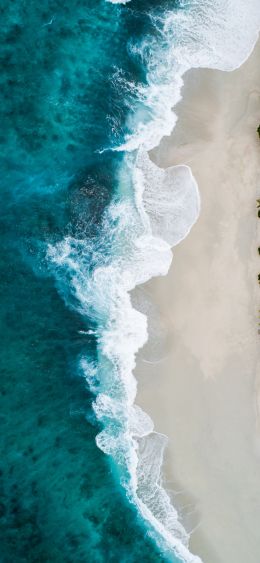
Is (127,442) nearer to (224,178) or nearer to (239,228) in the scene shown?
(239,228)

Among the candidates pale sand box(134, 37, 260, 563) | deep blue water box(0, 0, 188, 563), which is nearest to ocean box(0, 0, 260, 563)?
deep blue water box(0, 0, 188, 563)

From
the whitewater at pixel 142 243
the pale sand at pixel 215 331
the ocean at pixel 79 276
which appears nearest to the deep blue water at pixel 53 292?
the ocean at pixel 79 276

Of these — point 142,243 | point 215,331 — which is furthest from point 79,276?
point 215,331

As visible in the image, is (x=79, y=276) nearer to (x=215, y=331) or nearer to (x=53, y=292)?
(x=53, y=292)

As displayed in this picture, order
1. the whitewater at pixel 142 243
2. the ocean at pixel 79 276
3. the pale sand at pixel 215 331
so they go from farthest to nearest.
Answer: the ocean at pixel 79 276, the whitewater at pixel 142 243, the pale sand at pixel 215 331

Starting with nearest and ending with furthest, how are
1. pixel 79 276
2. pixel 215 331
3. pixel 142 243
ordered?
pixel 215 331 → pixel 142 243 → pixel 79 276

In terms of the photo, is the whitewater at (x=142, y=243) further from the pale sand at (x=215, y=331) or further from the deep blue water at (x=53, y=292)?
the pale sand at (x=215, y=331)

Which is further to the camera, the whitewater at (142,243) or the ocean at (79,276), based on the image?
the ocean at (79,276)
